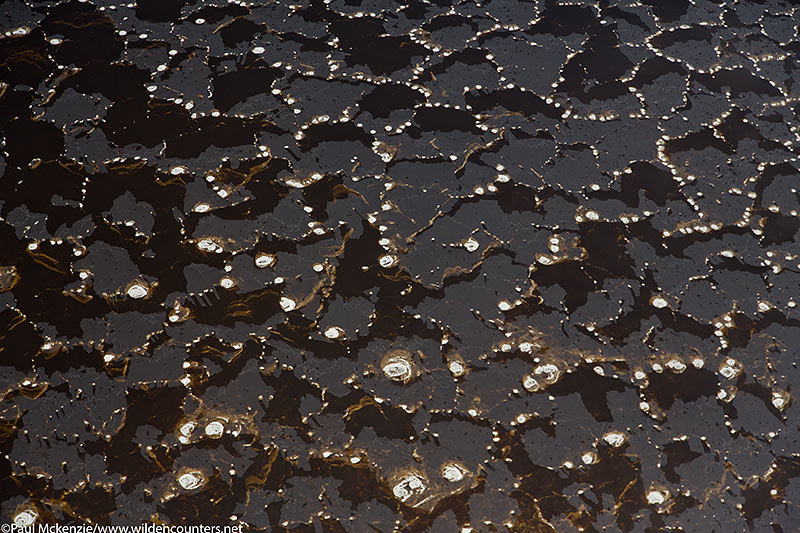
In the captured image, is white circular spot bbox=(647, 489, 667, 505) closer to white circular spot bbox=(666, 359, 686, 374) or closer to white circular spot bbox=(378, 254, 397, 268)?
white circular spot bbox=(666, 359, 686, 374)

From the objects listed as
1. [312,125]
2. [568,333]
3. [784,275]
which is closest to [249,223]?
[312,125]

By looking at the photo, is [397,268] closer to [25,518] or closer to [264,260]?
[264,260]

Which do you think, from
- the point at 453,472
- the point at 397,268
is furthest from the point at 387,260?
the point at 453,472

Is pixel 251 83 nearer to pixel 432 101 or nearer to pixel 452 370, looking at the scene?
pixel 432 101

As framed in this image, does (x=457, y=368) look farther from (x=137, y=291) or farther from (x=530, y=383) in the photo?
(x=137, y=291)

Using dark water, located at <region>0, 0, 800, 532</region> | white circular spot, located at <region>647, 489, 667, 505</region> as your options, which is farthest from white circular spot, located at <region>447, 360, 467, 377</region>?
white circular spot, located at <region>647, 489, 667, 505</region>

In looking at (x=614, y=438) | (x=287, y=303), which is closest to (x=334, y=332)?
(x=287, y=303)

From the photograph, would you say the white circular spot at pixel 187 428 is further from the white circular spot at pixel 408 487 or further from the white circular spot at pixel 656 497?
the white circular spot at pixel 656 497

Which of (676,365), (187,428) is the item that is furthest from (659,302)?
(187,428)
